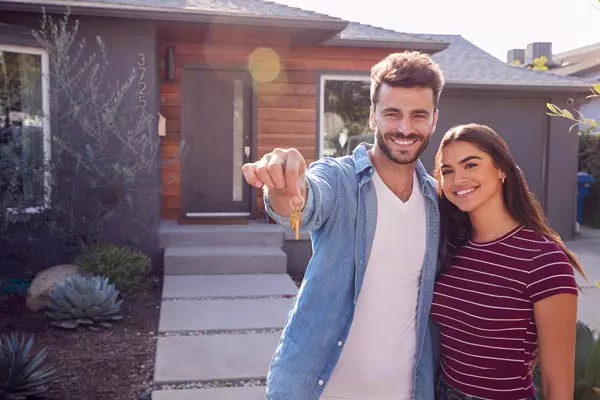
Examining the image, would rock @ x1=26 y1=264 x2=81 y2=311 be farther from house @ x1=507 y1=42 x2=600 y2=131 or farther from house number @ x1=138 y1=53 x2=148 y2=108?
house @ x1=507 y1=42 x2=600 y2=131

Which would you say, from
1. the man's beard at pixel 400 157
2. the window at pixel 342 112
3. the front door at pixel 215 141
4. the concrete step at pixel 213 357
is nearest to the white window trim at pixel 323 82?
the window at pixel 342 112

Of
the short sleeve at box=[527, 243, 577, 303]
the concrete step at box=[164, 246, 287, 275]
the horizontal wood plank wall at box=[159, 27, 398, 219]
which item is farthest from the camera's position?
the horizontal wood plank wall at box=[159, 27, 398, 219]

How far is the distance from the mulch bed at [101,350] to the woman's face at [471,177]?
2579 millimetres

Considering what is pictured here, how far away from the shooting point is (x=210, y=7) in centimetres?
733

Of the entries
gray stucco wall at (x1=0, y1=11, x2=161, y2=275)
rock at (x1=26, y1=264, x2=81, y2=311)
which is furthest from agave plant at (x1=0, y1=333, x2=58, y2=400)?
gray stucco wall at (x1=0, y1=11, x2=161, y2=275)

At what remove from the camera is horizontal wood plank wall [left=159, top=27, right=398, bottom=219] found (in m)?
8.30

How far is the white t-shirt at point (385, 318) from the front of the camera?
6.06 ft

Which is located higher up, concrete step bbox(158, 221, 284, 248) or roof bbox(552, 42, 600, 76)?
roof bbox(552, 42, 600, 76)

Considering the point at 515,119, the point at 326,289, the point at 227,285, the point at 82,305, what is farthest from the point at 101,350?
the point at 515,119

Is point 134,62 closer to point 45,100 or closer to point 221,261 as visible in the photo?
point 45,100

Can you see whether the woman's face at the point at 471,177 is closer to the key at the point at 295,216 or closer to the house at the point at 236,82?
the key at the point at 295,216

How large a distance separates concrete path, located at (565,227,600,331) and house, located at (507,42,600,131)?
754 centimetres

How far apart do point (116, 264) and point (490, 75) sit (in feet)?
25.2

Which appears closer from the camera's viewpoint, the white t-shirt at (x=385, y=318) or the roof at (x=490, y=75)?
the white t-shirt at (x=385, y=318)
